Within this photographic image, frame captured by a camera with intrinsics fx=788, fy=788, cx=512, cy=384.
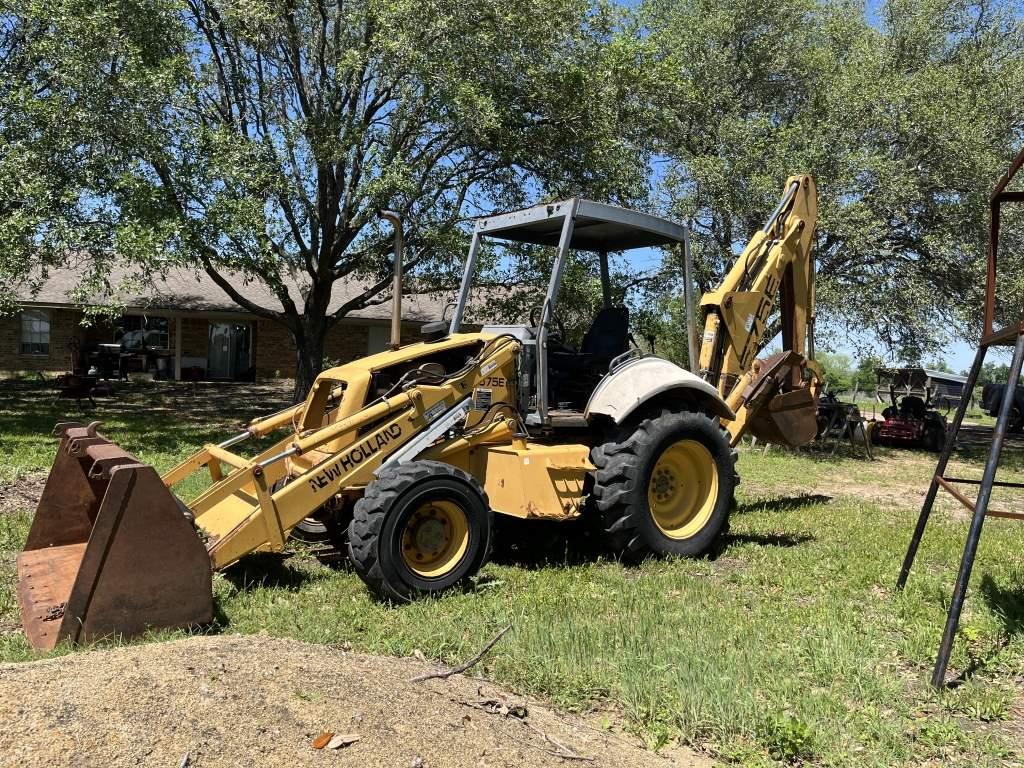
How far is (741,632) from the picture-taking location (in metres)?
4.43

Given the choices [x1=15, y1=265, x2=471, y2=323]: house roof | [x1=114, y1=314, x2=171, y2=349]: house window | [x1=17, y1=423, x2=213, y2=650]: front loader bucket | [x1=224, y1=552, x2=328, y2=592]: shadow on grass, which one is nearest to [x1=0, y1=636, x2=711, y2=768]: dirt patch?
[x1=17, y1=423, x2=213, y2=650]: front loader bucket

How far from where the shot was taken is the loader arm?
742cm

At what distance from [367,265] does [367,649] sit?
10772 mm

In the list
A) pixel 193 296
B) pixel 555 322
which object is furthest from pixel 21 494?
pixel 193 296

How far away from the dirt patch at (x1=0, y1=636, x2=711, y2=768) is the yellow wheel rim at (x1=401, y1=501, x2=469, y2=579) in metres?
1.34

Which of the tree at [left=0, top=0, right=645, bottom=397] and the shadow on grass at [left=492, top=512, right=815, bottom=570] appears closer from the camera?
the shadow on grass at [left=492, top=512, right=815, bottom=570]

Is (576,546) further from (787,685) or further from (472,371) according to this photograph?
(787,685)

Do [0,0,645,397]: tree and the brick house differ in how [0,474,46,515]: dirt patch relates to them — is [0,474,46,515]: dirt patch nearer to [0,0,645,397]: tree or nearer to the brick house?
[0,0,645,397]: tree

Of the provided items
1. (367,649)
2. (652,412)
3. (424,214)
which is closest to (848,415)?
(424,214)

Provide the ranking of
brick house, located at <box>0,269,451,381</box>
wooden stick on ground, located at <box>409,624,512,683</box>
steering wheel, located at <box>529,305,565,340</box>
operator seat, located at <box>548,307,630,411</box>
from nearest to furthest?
wooden stick on ground, located at <box>409,624,512,683</box>, steering wheel, located at <box>529,305,565,340</box>, operator seat, located at <box>548,307,630,411</box>, brick house, located at <box>0,269,451,381</box>

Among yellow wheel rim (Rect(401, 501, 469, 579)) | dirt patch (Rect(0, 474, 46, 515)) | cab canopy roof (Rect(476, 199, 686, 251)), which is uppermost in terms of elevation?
cab canopy roof (Rect(476, 199, 686, 251))

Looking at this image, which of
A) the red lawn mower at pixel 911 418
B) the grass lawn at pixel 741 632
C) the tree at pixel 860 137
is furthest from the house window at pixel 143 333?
the red lawn mower at pixel 911 418

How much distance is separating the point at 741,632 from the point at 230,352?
78.0 feet

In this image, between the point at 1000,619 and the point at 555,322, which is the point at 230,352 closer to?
the point at 555,322
